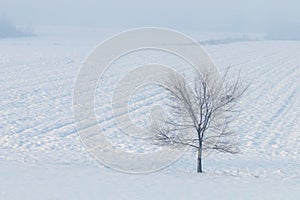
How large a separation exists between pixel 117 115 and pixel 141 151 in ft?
22.5

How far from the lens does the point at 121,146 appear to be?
780 inches

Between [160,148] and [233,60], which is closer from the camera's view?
[160,148]

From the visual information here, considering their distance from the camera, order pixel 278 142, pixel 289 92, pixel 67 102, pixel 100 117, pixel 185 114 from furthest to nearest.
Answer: pixel 289 92, pixel 67 102, pixel 100 117, pixel 278 142, pixel 185 114

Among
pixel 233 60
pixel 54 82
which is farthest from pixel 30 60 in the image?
pixel 233 60

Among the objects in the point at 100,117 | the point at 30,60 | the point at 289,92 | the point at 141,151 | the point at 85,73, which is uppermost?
the point at 30,60

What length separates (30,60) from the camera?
178 feet

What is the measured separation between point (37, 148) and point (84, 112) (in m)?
7.20

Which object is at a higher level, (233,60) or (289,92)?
(233,60)

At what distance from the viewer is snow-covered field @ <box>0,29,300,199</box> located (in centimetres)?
1229

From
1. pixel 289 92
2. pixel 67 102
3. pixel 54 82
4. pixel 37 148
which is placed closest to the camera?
pixel 37 148

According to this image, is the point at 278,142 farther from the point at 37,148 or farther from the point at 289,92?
the point at 289,92

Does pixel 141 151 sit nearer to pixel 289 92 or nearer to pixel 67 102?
pixel 67 102

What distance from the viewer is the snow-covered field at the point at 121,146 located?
12289mm

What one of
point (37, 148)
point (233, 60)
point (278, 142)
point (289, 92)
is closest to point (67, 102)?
point (37, 148)
